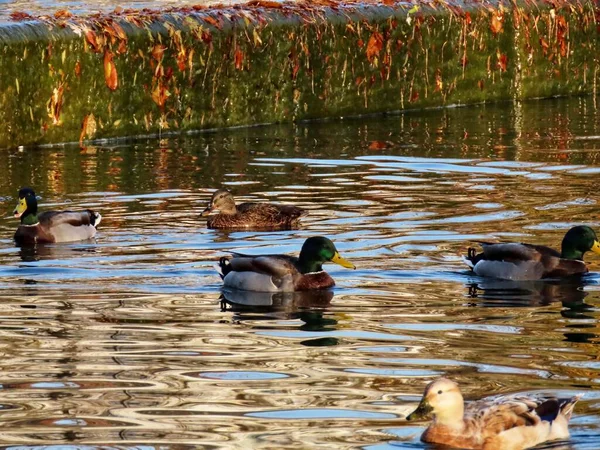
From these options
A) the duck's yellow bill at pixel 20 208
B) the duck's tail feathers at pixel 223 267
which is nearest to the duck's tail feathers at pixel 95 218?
the duck's yellow bill at pixel 20 208

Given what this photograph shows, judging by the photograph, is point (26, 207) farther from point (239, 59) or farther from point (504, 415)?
point (504, 415)

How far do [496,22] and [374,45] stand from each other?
2665 mm

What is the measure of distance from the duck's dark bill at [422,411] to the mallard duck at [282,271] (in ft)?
15.7

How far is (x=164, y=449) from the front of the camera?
7875 mm

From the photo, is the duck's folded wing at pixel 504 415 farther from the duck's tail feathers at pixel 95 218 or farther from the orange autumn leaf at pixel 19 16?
the orange autumn leaf at pixel 19 16

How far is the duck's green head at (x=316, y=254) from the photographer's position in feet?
42.1

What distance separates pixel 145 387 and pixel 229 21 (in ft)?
45.5

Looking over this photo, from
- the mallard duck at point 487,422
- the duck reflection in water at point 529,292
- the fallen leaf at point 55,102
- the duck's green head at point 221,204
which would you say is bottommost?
the mallard duck at point 487,422

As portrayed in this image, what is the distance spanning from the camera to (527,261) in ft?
42.8

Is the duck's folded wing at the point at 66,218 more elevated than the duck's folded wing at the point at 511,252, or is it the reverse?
the duck's folded wing at the point at 66,218

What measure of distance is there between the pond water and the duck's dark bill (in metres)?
0.17

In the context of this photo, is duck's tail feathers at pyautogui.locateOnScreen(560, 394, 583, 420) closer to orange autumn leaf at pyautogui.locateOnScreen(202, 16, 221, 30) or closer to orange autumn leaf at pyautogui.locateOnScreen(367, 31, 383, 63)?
orange autumn leaf at pyautogui.locateOnScreen(202, 16, 221, 30)

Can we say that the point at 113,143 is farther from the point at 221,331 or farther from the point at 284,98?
the point at 221,331

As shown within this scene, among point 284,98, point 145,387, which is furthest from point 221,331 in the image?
point 284,98
